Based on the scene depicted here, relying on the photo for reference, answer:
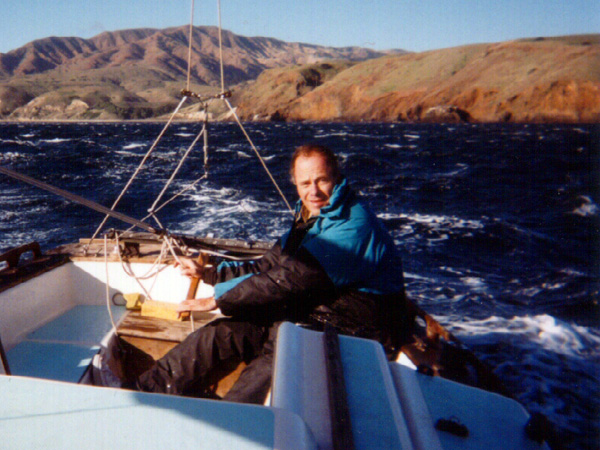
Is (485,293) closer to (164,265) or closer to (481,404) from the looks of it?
(164,265)

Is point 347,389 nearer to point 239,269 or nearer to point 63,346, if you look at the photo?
point 239,269

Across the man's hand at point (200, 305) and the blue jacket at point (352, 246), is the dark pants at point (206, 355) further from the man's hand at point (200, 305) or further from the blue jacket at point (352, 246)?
the blue jacket at point (352, 246)

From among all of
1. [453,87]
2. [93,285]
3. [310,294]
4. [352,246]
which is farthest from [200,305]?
[453,87]

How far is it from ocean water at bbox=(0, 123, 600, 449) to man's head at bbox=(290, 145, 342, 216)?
3522 millimetres

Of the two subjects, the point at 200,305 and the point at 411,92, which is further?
the point at 411,92

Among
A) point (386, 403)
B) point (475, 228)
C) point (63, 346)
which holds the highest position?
point (386, 403)

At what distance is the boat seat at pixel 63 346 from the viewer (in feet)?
8.62

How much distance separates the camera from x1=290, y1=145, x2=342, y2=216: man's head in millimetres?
2201

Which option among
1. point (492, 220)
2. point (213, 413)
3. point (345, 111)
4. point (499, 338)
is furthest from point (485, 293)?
point (345, 111)

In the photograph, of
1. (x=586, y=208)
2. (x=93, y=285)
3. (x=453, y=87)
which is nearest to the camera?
(x=93, y=285)

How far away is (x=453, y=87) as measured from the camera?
68.7 metres

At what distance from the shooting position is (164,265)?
3.34 metres

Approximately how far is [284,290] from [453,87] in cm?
7521

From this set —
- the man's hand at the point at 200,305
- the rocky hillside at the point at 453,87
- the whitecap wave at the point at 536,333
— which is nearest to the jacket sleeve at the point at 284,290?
the man's hand at the point at 200,305
